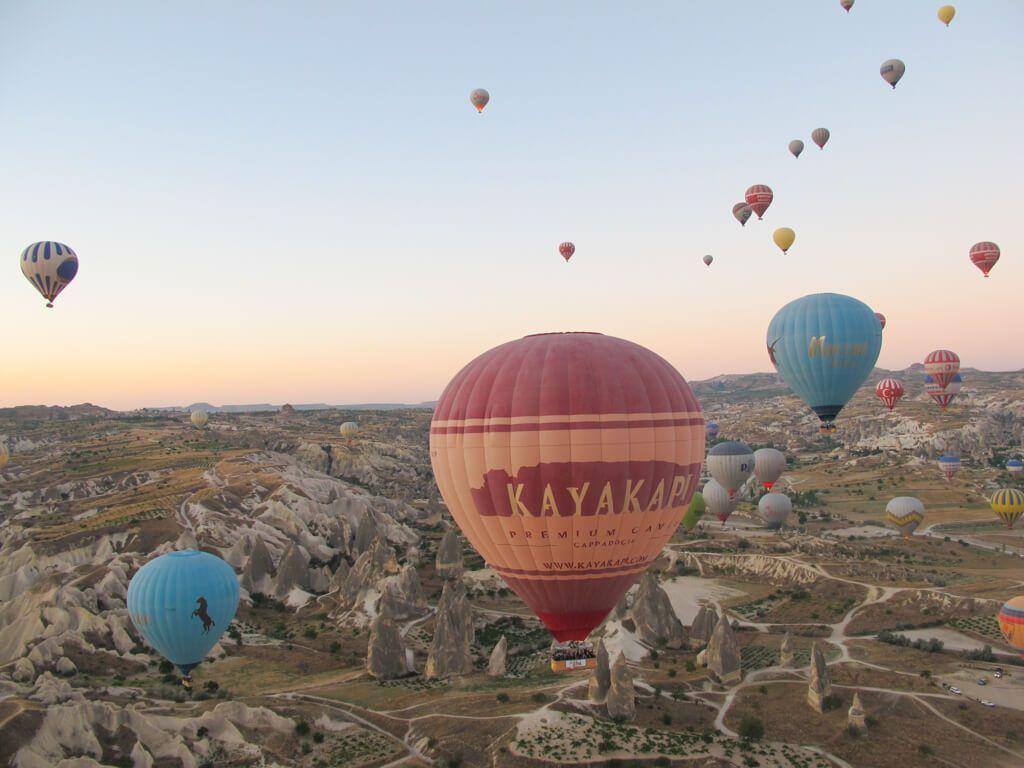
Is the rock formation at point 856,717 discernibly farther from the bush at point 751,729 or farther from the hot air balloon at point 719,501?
the hot air balloon at point 719,501

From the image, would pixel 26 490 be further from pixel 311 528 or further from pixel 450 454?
pixel 450 454

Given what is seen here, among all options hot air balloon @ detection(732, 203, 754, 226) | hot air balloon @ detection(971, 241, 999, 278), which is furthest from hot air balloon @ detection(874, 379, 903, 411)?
hot air balloon @ detection(732, 203, 754, 226)

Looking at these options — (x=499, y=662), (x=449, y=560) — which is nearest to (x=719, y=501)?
(x=449, y=560)

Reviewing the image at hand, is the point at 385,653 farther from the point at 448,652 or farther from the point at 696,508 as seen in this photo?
the point at 696,508

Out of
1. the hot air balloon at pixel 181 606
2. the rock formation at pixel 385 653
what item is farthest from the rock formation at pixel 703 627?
the hot air balloon at pixel 181 606

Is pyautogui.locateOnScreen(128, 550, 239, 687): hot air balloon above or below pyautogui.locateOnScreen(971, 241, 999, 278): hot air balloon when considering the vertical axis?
below

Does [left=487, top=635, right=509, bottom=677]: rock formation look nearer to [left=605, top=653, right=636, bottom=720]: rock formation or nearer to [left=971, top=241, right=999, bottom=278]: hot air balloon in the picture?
[left=605, top=653, right=636, bottom=720]: rock formation
